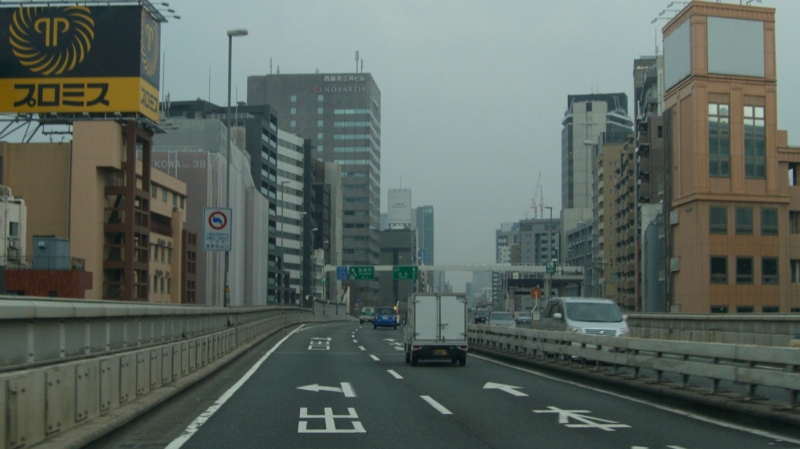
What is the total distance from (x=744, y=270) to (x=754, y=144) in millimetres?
9294

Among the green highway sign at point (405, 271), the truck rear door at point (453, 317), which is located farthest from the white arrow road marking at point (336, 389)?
the green highway sign at point (405, 271)

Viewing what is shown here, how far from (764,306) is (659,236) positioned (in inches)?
681

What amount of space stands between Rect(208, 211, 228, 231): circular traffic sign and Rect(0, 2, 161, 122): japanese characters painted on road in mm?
43805

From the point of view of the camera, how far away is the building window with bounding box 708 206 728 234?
59031 millimetres

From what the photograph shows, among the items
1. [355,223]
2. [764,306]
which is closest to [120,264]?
[764,306]

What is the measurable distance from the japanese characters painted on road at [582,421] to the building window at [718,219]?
50.8 metres

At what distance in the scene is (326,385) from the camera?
55.5ft

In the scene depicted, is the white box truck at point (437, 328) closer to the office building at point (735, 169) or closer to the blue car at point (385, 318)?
the blue car at point (385, 318)

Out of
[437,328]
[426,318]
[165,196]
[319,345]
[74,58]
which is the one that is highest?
[74,58]

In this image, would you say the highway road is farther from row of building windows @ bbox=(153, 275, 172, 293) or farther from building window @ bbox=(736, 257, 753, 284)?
row of building windows @ bbox=(153, 275, 172, 293)

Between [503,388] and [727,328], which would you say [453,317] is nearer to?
[503,388]

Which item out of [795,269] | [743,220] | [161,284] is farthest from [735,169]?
[161,284]

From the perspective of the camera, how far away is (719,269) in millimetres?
58969

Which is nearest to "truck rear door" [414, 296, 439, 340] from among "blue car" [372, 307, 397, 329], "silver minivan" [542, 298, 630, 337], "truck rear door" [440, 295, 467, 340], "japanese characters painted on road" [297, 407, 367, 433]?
"truck rear door" [440, 295, 467, 340]
